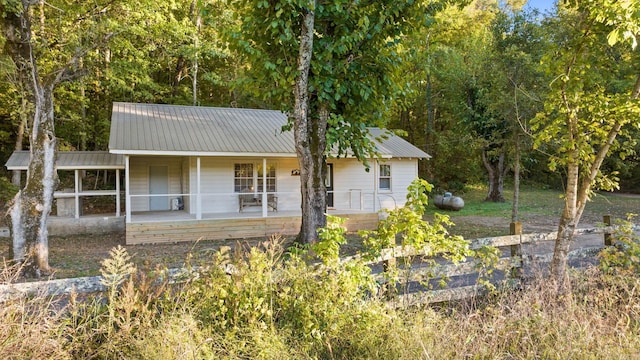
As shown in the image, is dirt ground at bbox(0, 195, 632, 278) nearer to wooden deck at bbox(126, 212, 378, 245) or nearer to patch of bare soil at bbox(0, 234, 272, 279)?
patch of bare soil at bbox(0, 234, 272, 279)

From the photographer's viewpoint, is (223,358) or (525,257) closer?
(223,358)

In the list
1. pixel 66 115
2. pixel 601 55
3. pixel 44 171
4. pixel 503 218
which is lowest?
pixel 503 218

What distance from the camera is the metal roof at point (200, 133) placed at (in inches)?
456

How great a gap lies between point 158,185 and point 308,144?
954 centimetres

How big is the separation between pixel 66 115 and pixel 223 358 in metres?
20.8

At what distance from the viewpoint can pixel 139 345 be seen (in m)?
2.75

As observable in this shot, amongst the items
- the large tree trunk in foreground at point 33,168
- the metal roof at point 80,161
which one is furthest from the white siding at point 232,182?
the large tree trunk in foreground at point 33,168

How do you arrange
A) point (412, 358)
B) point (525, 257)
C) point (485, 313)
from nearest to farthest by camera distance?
1. point (412, 358)
2. point (485, 313)
3. point (525, 257)

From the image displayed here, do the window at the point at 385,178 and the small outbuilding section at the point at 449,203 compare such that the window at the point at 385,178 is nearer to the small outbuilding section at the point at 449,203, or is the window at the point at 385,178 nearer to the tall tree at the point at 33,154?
the small outbuilding section at the point at 449,203

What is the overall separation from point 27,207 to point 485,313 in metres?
8.30

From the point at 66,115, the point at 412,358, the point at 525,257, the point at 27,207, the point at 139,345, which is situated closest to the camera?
the point at 139,345

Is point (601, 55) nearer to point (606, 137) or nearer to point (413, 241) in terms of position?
point (606, 137)

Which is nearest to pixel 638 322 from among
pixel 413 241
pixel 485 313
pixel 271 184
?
pixel 485 313

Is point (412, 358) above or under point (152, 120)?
under
